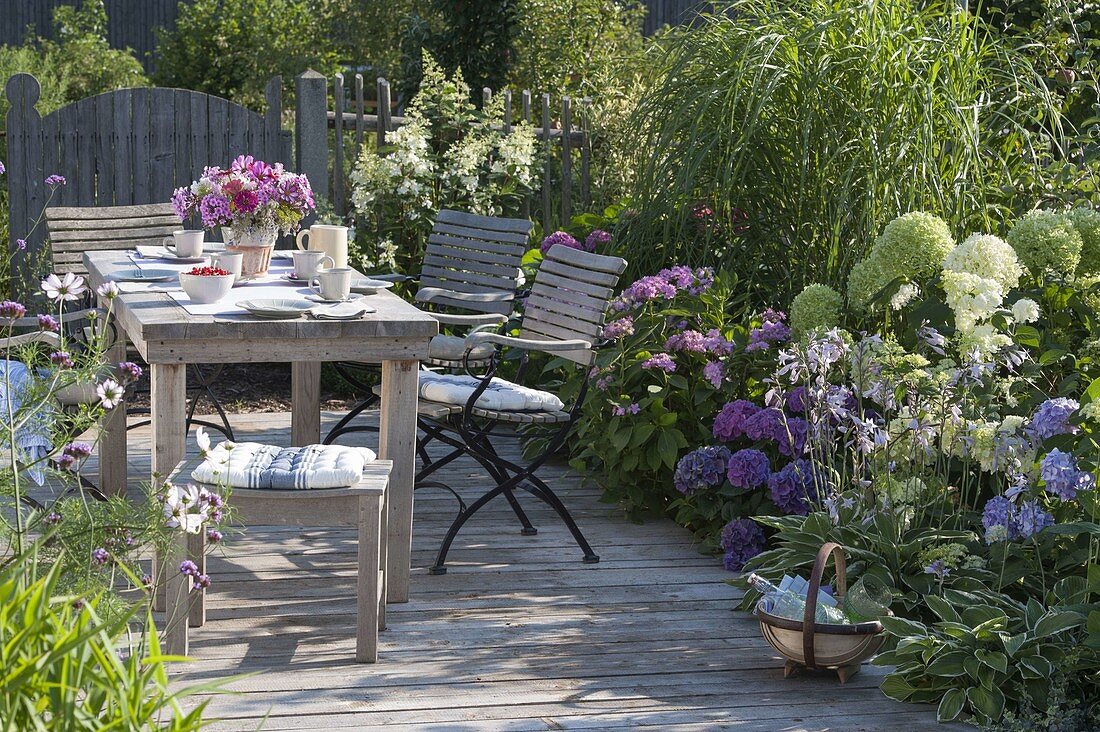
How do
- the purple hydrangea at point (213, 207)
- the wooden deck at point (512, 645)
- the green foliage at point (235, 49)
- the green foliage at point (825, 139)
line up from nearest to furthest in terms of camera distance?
the wooden deck at point (512, 645) < the purple hydrangea at point (213, 207) < the green foliage at point (825, 139) < the green foliage at point (235, 49)

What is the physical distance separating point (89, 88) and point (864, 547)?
10.9 metres

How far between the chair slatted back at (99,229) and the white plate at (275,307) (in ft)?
6.14

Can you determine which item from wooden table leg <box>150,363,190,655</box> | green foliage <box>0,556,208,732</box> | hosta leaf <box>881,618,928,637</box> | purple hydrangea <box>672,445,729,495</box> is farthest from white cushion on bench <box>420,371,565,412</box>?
green foliage <box>0,556,208,732</box>

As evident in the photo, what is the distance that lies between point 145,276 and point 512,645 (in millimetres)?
1752

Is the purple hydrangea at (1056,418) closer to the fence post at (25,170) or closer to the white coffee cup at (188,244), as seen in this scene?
the white coffee cup at (188,244)

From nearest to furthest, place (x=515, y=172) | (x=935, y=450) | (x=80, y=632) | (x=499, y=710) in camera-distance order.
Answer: (x=80, y=632) < (x=499, y=710) < (x=935, y=450) < (x=515, y=172)

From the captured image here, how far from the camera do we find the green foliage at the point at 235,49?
1277cm

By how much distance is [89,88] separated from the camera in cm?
1248

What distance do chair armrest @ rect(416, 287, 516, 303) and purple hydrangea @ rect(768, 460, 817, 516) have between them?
5.20ft

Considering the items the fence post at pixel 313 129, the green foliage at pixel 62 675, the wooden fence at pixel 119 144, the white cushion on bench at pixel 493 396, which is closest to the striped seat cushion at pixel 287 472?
the white cushion on bench at pixel 493 396

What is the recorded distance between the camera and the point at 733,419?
168 inches

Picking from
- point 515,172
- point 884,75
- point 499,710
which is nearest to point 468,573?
point 499,710

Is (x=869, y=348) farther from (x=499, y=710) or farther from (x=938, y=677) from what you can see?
(x=499, y=710)

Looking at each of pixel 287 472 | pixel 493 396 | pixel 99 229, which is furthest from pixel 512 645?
pixel 99 229
